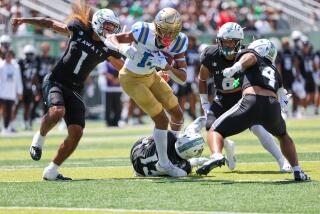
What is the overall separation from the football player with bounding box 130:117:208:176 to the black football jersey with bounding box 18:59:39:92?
11773 millimetres

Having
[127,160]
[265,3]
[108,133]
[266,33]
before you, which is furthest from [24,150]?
[265,3]

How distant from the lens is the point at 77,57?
9656 mm

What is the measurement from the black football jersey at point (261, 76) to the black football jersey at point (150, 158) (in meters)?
1.27

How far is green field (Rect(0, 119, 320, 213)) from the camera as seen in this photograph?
721 cm

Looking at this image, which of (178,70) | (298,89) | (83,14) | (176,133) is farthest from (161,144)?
(298,89)

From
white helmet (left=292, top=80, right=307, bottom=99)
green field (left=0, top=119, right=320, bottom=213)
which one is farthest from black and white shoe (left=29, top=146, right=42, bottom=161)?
white helmet (left=292, top=80, right=307, bottom=99)

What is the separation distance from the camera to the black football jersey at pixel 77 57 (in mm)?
9641

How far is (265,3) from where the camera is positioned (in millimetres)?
27891

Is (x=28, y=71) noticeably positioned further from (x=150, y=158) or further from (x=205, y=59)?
(x=150, y=158)

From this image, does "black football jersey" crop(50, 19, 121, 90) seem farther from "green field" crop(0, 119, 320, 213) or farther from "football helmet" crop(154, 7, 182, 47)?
"green field" crop(0, 119, 320, 213)

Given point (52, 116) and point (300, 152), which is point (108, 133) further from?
point (52, 116)

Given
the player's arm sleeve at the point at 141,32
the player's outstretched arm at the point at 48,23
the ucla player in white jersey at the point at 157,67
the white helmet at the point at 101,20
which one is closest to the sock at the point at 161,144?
the ucla player in white jersey at the point at 157,67

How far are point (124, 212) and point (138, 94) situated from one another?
2760 mm

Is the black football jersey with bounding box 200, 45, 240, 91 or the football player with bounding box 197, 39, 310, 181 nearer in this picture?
the football player with bounding box 197, 39, 310, 181
